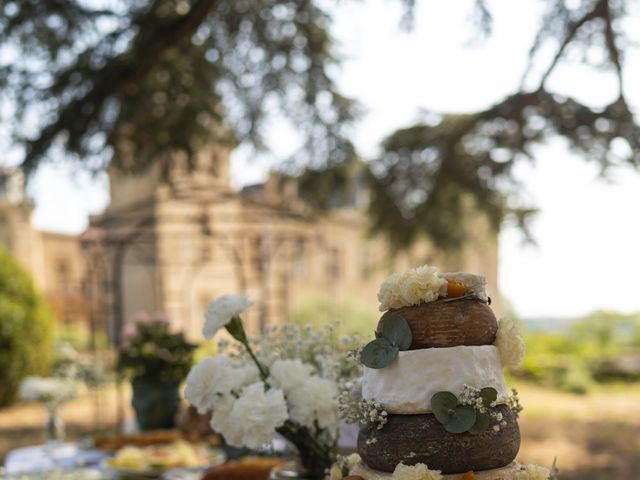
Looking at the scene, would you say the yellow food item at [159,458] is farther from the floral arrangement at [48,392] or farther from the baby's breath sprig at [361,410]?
the baby's breath sprig at [361,410]

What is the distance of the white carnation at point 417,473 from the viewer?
4.44ft

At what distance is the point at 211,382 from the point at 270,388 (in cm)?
15

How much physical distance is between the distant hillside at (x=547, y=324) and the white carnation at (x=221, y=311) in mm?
15186

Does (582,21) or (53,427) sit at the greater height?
(582,21)

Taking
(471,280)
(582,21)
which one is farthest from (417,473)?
(582,21)

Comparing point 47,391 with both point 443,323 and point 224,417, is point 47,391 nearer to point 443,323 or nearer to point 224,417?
point 224,417

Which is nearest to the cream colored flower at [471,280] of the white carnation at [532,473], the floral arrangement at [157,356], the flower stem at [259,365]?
the white carnation at [532,473]

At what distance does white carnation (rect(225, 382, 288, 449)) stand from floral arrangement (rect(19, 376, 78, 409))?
2279 mm

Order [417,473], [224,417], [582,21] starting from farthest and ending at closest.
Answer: [582,21], [224,417], [417,473]

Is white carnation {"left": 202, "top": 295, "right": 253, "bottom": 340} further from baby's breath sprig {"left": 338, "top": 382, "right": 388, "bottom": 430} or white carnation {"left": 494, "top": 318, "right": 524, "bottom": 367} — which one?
white carnation {"left": 494, "top": 318, "right": 524, "bottom": 367}

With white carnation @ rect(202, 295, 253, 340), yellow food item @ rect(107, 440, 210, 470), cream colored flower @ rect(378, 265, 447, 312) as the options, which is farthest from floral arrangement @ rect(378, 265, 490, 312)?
yellow food item @ rect(107, 440, 210, 470)

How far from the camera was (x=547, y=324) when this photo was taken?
685 inches

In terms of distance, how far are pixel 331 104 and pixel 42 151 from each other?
8.45 ft

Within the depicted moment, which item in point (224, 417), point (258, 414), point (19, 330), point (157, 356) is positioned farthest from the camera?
point (19, 330)
